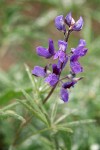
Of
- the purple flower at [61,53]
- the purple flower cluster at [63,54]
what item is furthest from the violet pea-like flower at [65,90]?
the purple flower at [61,53]

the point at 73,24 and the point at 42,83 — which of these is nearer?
the point at 73,24

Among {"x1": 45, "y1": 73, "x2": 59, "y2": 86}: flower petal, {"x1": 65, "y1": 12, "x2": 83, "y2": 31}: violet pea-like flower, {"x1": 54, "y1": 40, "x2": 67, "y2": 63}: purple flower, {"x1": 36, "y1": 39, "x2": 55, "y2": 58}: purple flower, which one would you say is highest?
{"x1": 65, "y1": 12, "x2": 83, "y2": 31}: violet pea-like flower

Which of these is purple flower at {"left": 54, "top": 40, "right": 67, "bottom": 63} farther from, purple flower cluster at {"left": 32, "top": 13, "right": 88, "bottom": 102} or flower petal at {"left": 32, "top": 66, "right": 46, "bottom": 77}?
flower petal at {"left": 32, "top": 66, "right": 46, "bottom": 77}

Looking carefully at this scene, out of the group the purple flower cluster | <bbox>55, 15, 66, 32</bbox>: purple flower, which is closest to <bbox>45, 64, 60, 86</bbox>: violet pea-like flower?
the purple flower cluster

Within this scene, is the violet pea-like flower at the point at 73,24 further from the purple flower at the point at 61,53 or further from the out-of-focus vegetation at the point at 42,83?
the out-of-focus vegetation at the point at 42,83

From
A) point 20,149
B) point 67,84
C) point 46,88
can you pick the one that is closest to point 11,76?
point 20,149

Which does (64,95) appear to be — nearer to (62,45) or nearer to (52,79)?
(52,79)

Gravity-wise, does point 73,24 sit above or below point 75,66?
above

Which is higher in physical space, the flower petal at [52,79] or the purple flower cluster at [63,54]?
the purple flower cluster at [63,54]

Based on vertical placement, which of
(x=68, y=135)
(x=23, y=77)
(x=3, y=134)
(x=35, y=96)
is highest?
(x=23, y=77)

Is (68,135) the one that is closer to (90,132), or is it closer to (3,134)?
(90,132)

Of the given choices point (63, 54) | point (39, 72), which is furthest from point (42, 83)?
point (63, 54)
